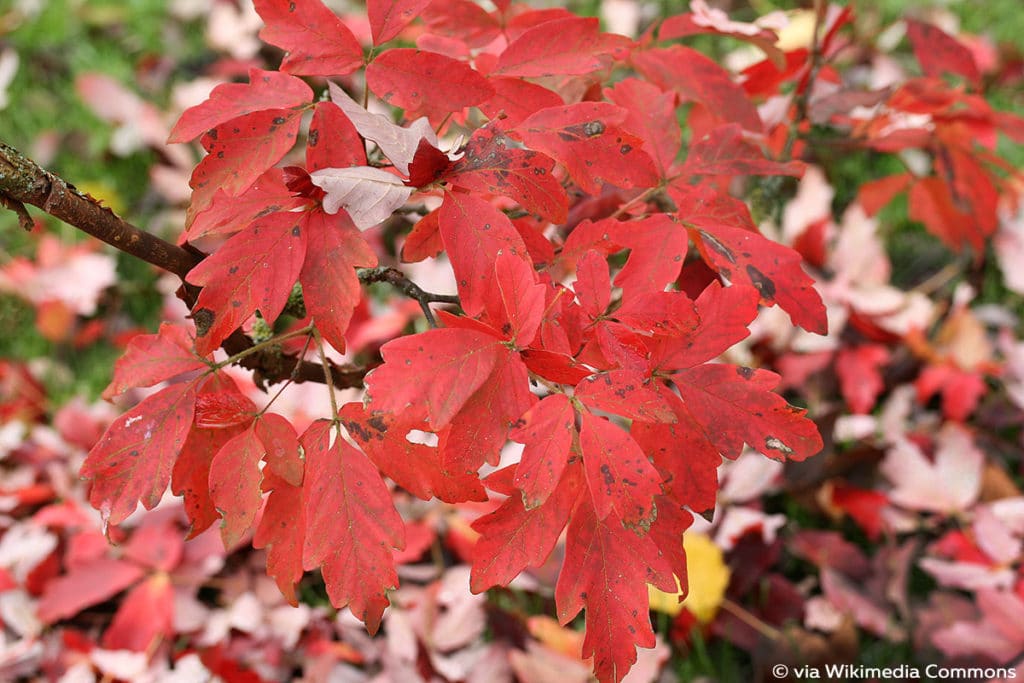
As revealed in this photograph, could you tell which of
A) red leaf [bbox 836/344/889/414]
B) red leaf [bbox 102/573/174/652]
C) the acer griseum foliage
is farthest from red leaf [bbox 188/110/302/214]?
red leaf [bbox 836/344/889/414]

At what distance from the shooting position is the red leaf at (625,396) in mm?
598

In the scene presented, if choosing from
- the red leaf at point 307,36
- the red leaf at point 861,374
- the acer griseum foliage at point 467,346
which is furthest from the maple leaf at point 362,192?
the red leaf at point 861,374

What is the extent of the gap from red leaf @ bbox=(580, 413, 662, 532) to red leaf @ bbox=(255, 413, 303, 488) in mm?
233

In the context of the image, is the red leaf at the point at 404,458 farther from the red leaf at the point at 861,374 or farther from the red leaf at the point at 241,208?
the red leaf at the point at 861,374

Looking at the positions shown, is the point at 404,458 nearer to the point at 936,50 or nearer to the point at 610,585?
the point at 610,585

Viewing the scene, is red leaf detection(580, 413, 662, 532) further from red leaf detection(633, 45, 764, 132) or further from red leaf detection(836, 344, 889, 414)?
red leaf detection(836, 344, 889, 414)

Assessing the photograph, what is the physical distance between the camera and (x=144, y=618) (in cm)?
125

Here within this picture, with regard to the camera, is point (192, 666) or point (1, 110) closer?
point (192, 666)

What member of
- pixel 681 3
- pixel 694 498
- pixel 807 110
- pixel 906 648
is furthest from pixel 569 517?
pixel 681 3

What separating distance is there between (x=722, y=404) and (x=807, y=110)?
61cm

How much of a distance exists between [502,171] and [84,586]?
100 cm

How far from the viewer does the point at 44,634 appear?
126 cm

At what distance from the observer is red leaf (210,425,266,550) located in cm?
67

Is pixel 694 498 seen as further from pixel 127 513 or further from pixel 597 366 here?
pixel 127 513
